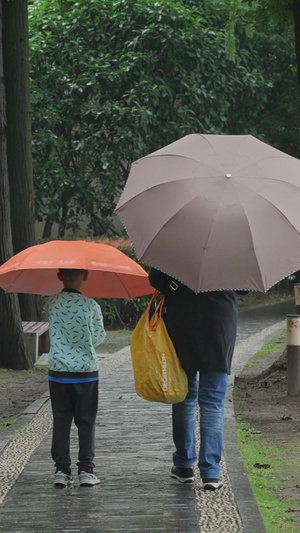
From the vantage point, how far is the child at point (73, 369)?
6.64 m

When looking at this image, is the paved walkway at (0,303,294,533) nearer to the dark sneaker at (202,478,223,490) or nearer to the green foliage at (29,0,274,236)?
the dark sneaker at (202,478,223,490)

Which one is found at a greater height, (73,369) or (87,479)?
(73,369)

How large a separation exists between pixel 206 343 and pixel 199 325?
12 centimetres

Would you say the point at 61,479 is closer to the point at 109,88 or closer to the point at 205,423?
the point at 205,423

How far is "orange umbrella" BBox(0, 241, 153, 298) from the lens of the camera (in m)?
6.59

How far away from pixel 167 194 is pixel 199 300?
673 mm

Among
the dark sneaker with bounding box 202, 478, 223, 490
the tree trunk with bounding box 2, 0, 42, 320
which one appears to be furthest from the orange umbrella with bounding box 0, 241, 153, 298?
the tree trunk with bounding box 2, 0, 42, 320

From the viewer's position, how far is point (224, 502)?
616 centimetres

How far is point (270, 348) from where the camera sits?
15.7 m

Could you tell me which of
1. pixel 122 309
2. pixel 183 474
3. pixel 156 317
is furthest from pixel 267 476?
pixel 122 309

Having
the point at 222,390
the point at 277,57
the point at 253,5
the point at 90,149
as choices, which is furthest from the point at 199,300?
the point at 277,57

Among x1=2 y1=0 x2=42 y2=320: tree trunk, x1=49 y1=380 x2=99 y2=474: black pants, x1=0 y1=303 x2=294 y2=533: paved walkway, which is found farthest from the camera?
x1=2 y1=0 x2=42 y2=320: tree trunk

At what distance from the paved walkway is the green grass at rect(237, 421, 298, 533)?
11 centimetres

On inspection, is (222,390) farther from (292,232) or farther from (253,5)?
(253,5)
